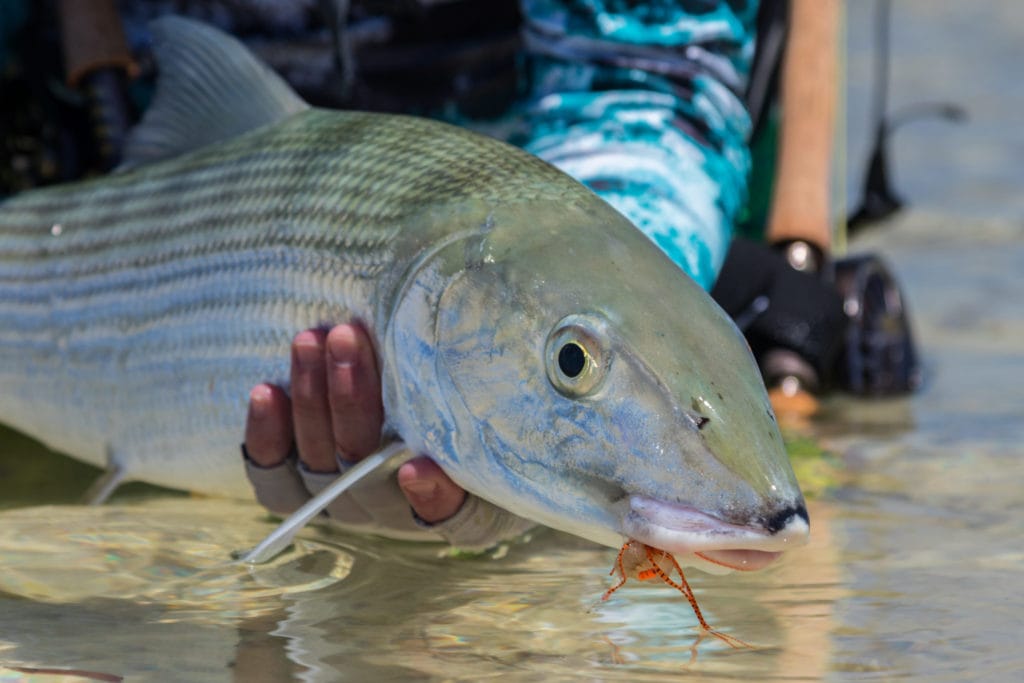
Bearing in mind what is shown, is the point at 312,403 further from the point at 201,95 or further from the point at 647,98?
the point at 647,98

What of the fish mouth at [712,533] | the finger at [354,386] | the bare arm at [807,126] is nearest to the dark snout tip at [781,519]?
the fish mouth at [712,533]

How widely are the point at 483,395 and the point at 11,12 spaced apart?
2700 millimetres

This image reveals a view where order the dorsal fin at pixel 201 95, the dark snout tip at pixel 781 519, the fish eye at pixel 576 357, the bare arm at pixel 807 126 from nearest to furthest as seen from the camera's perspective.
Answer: the dark snout tip at pixel 781 519
the fish eye at pixel 576 357
the dorsal fin at pixel 201 95
the bare arm at pixel 807 126

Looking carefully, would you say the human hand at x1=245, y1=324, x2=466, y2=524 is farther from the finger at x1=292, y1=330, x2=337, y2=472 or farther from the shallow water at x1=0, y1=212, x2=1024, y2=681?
the shallow water at x1=0, y1=212, x2=1024, y2=681

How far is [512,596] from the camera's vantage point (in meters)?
2.21

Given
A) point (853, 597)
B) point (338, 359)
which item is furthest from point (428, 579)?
point (853, 597)

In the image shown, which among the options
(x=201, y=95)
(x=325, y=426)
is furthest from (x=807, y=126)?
(x=325, y=426)

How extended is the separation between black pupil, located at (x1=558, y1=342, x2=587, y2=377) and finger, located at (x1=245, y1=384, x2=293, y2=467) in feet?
2.06

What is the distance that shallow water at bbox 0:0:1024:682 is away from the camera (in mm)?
1896

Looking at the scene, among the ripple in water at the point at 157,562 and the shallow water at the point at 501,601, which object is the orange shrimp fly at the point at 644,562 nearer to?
the shallow water at the point at 501,601

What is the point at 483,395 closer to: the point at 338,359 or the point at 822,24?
the point at 338,359

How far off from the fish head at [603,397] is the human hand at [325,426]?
0.10 meters

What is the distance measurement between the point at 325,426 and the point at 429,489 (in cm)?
27

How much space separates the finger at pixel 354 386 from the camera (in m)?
2.09
